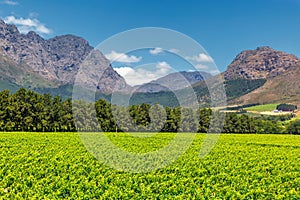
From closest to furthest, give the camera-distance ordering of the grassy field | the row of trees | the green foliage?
the grassy field < the row of trees < the green foliage

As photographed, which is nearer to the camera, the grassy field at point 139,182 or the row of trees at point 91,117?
the grassy field at point 139,182

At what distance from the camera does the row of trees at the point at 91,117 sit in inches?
3191

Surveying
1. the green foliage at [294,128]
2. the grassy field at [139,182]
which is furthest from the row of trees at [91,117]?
the grassy field at [139,182]

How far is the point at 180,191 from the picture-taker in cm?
1656

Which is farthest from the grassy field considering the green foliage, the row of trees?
the green foliage

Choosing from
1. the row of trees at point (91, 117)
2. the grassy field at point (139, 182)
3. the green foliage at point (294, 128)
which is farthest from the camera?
the green foliage at point (294, 128)

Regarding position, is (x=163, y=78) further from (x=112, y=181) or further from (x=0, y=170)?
(x=0, y=170)

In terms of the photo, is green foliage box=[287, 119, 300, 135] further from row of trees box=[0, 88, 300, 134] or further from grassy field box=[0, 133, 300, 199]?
grassy field box=[0, 133, 300, 199]

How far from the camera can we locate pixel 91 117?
91.6 metres

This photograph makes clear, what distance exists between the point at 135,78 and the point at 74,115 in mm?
75830

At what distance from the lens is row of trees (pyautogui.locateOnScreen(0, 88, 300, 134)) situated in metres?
81.1

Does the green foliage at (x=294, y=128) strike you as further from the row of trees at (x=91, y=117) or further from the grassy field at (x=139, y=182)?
the grassy field at (x=139, y=182)

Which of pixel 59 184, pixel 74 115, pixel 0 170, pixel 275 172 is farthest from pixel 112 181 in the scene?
pixel 74 115

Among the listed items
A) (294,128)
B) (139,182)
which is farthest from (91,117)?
(139,182)
